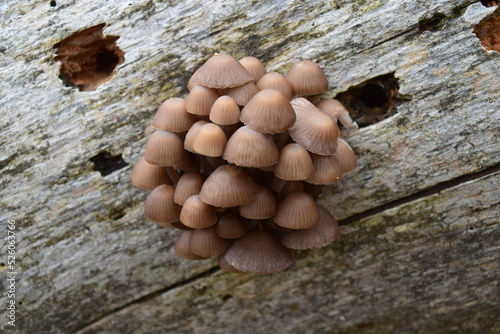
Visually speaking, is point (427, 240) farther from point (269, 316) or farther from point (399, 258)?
point (269, 316)

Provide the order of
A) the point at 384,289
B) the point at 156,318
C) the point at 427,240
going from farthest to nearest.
→ the point at 156,318 → the point at 384,289 → the point at 427,240

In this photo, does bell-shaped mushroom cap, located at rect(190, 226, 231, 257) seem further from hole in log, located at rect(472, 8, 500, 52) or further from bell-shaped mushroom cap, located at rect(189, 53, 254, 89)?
hole in log, located at rect(472, 8, 500, 52)

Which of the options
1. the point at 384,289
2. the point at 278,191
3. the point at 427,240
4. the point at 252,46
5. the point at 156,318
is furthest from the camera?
the point at 156,318

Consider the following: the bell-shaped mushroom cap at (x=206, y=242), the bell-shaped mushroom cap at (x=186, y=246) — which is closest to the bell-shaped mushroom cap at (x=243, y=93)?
the bell-shaped mushroom cap at (x=206, y=242)

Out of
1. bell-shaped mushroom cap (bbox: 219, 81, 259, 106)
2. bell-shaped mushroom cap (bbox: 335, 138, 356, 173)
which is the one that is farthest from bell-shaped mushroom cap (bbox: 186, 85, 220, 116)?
bell-shaped mushroom cap (bbox: 335, 138, 356, 173)

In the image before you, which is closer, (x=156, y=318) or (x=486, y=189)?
(x=486, y=189)

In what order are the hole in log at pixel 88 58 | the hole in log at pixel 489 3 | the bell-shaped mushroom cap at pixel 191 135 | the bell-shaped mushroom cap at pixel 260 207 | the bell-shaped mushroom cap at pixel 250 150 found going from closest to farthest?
the bell-shaped mushroom cap at pixel 250 150 < the bell-shaped mushroom cap at pixel 191 135 < the bell-shaped mushroom cap at pixel 260 207 < the hole in log at pixel 489 3 < the hole in log at pixel 88 58

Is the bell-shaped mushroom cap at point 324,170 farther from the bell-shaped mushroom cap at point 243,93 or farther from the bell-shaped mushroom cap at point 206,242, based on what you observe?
the bell-shaped mushroom cap at point 206,242

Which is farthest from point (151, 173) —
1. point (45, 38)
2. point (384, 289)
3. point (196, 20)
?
point (384, 289)
